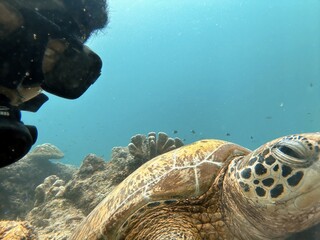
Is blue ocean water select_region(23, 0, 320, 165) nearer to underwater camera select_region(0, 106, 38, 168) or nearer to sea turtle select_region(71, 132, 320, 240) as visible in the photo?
sea turtle select_region(71, 132, 320, 240)

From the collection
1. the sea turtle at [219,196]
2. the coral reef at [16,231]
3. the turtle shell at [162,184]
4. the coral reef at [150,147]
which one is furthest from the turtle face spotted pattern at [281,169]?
the coral reef at [150,147]

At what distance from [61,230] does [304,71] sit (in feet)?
226

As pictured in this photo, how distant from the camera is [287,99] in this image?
68625 mm

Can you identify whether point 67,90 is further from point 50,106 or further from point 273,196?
point 50,106

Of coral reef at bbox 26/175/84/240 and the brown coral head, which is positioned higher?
coral reef at bbox 26/175/84/240

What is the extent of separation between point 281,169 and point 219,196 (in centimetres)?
54

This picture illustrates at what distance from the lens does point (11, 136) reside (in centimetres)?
133

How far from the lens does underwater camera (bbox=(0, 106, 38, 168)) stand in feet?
4.29

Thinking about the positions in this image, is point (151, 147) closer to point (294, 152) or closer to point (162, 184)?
point (162, 184)

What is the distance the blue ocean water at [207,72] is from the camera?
64100mm

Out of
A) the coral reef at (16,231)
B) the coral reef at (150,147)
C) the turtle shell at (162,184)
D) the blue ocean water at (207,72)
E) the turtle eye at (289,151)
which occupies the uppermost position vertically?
the turtle eye at (289,151)

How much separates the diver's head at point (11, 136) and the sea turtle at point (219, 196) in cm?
96

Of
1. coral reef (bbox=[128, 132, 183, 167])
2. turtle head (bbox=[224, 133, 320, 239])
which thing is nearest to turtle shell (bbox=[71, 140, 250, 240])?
turtle head (bbox=[224, 133, 320, 239])

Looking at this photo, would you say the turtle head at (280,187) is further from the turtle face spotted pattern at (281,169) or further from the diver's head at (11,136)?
the diver's head at (11,136)
